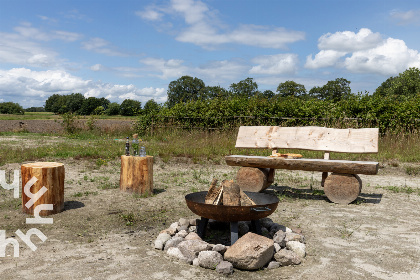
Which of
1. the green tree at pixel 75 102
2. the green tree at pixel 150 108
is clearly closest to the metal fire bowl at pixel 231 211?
the green tree at pixel 150 108

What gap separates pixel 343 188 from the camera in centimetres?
630

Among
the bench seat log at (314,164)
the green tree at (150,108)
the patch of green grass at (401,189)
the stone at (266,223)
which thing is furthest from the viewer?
the green tree at (150,108)

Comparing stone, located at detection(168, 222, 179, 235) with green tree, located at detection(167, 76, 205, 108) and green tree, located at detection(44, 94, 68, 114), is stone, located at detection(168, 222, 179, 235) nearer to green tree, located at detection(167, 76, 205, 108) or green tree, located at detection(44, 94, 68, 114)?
green tree, located at detection(167, 76, 205, 108)

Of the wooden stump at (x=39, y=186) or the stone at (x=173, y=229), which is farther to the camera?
the wooden stump at (x=39, y=186)

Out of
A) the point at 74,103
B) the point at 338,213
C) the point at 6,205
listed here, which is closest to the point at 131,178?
the point at 6,205

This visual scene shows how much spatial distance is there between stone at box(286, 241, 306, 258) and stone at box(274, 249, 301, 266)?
14cm

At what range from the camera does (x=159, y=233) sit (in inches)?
173

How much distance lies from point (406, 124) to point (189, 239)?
1180 centimetres

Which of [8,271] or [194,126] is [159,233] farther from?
[194,126]

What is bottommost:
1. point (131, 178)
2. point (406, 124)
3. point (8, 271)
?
point (8, 271)

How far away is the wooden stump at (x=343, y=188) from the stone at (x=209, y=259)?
3454mm

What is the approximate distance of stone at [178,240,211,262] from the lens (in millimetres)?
3695

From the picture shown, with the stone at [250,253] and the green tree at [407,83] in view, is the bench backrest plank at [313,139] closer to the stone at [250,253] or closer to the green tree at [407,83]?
the stone at [250,253]

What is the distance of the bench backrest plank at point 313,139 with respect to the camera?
264 inches
